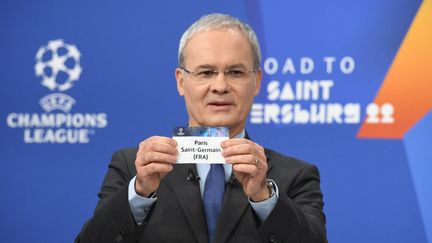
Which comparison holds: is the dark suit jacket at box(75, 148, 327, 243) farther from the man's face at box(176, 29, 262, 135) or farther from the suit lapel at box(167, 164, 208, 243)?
the man's face at box(176, 29, 262, 135)

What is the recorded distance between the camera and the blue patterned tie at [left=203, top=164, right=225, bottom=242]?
2154mm

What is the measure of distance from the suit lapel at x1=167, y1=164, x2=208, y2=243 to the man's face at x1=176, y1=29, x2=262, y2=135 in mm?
188

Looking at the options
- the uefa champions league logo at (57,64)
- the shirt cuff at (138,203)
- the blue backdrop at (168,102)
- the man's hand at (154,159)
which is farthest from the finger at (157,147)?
the uefa champions league logo at (57,64)

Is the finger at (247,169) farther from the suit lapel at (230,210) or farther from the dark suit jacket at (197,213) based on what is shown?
the suit lapel at (230,210)

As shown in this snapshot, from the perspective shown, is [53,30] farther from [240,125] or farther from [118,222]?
[118,222]

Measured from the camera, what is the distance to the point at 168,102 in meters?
3.66

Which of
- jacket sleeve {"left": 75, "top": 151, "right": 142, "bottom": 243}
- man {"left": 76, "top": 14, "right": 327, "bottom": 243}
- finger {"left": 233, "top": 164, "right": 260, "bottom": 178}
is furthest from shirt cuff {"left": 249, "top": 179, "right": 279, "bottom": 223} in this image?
jacket sleeve {"left": 75, "top": 151, "right": 142, "bottom": 243}

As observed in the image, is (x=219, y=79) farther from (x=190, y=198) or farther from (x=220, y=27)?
(x=190, y=198)

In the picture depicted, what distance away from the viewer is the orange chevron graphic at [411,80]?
134 inches

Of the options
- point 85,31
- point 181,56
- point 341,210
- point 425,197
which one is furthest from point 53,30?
point 425,197

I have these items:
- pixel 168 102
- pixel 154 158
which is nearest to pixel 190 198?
pixel 154 158

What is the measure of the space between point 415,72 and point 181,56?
159cm

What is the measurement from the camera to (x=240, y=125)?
233 centimetres

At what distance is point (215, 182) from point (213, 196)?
5 centimetres
